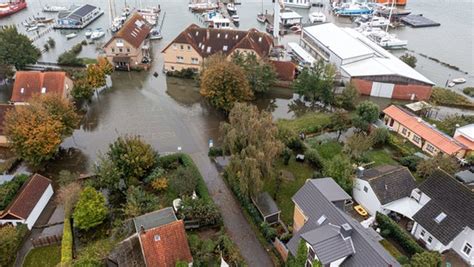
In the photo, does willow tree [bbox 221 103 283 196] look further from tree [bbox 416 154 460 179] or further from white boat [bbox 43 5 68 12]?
white boat [bbox 43 5 68 12]

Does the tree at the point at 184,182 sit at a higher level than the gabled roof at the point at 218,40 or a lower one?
lower

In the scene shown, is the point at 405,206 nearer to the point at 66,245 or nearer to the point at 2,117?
the point at 66,245

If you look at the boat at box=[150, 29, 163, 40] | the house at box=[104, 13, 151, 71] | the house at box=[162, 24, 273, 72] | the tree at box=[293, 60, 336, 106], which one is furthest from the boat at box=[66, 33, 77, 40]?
the tree at box=[293, 60, 336, 106]

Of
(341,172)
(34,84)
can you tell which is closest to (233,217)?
(341,172)

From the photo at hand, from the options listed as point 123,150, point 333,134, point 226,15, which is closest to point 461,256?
point 333,134

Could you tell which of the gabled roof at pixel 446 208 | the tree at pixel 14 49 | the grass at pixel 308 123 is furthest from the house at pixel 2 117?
the gabled roof at pixel 446 208

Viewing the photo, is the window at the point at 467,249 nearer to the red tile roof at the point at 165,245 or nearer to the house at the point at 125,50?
the red tile roof at the point at 165,245

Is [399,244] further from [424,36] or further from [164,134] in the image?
[424,36]
